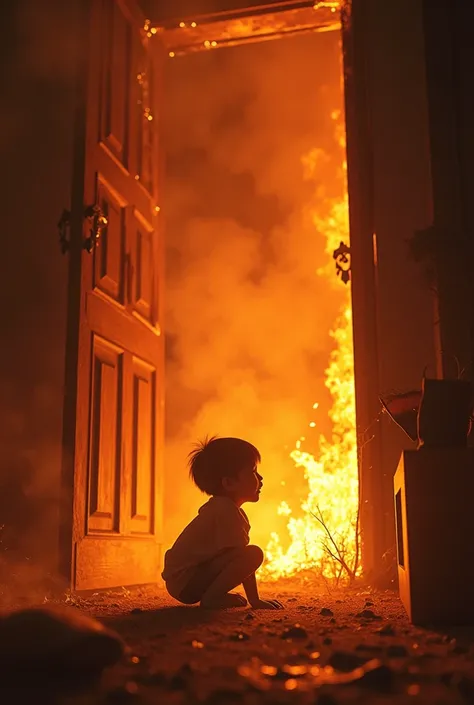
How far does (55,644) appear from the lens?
1152 millimetres

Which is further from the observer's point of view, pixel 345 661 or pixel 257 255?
pixel 257 255

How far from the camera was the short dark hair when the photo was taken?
256cm

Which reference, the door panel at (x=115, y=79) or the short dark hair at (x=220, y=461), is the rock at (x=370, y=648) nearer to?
the short dark hair at (x=220, y=461)

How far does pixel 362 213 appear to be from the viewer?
368cm

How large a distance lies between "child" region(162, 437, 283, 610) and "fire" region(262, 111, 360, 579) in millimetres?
1082

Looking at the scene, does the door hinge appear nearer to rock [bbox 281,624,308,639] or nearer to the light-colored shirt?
the light-colored shirt

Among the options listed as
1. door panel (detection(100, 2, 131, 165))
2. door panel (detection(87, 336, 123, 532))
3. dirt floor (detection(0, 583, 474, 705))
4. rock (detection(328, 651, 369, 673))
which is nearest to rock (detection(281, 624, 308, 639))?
dirt floor (detection(0, 583, 474, 705))

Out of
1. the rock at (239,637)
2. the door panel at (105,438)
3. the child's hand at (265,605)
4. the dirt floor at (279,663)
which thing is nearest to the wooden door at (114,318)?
the door panel at (105,438)

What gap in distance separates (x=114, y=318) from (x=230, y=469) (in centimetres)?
127

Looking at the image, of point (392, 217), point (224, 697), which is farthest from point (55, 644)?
point (392, 217)

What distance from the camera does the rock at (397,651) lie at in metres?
1.32

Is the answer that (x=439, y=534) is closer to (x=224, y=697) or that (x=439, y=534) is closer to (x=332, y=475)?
(x=224, y=697)

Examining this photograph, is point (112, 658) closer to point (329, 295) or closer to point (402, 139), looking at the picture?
point (402, 139)

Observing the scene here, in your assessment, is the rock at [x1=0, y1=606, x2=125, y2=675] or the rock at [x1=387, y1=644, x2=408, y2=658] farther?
the rock at [x1=387, y1=644, x2=408, y2=658]
